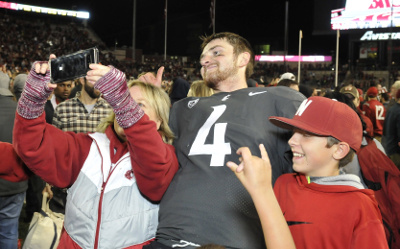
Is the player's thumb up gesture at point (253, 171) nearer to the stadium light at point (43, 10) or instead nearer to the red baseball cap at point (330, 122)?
the red baseball cap at point (330, 122)

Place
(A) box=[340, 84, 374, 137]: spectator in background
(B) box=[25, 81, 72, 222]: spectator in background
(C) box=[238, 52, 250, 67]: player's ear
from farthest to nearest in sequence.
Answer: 1. (B) box=[25, 81, 72, 222]: spectator in background
2. (A) box=[340, 84, 374, 137]: spectator in background
3. (C) box=[238, 52, 250, 67]: player's ear

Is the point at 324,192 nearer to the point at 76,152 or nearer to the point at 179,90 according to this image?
the point at 76,152

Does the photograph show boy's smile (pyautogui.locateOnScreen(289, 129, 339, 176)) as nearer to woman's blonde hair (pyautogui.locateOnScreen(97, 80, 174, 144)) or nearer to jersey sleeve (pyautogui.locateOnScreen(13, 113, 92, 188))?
woman's blonde hair (pyautogui.locateOnScreen(97, 80, 174, 144))

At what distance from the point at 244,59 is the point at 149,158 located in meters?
1.24

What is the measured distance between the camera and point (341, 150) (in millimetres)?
2066

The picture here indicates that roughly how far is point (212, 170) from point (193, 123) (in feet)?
1.36

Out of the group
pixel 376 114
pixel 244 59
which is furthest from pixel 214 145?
pixel 376 114

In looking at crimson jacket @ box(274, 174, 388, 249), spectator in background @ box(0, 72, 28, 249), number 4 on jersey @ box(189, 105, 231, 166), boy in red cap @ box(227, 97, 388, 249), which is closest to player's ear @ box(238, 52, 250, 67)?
number 4 on jersey @ box(189, 105, 231, 166)

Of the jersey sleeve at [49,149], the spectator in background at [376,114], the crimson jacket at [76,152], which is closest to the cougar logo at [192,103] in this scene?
the crimson jacket at [76,152]

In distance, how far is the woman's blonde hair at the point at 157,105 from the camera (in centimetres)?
243

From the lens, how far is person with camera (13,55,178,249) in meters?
1.97

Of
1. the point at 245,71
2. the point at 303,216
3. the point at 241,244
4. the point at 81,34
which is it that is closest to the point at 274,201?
the point at 303,216

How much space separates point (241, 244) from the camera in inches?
81.7

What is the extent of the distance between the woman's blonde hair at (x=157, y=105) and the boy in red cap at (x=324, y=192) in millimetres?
672
